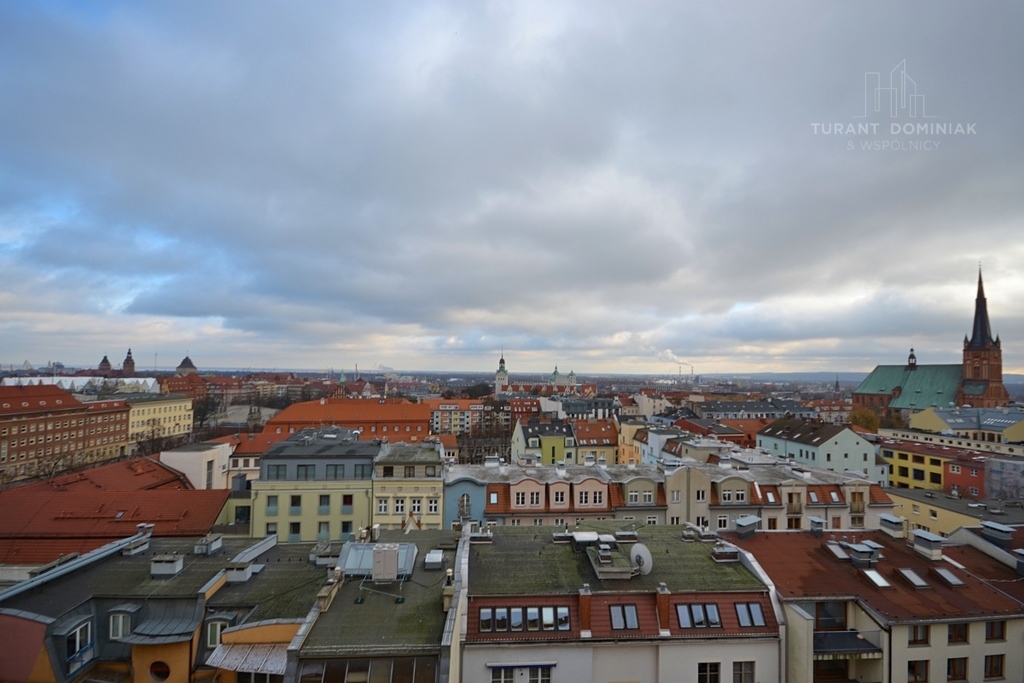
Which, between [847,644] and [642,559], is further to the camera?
[642,559]

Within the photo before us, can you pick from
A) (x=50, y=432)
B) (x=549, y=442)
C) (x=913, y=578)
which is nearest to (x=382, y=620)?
(x=913, y=578)

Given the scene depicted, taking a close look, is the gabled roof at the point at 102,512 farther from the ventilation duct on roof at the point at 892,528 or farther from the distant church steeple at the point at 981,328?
the distant church steeple at the point at 981,328

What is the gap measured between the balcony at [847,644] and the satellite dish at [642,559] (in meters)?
6.03

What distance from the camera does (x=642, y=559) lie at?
20.5 meters

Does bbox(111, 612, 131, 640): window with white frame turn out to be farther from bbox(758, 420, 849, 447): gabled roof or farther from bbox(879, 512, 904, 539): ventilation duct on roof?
bbox(758, 420, 849, 447): gabled roof

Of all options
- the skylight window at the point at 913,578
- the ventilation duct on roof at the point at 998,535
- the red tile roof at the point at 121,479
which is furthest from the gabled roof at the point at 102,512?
the ventilation duct on roof at the point at 998,535

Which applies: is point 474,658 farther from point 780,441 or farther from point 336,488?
point 780,441

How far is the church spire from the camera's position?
12812 cm

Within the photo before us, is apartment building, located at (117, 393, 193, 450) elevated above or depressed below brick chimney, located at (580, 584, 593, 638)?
below

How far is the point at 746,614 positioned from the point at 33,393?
398 feet

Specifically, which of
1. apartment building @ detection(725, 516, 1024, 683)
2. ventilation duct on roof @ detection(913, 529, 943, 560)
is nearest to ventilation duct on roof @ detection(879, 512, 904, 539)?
ventilation duct on roof @ detection(913, 529, 943, 560)

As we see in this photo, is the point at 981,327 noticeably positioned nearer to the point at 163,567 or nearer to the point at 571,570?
the point at 571,570

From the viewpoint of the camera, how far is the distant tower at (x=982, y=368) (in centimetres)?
12106

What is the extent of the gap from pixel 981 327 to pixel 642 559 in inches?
6151
